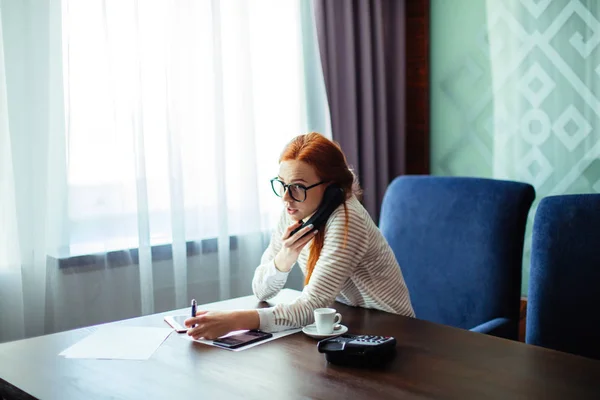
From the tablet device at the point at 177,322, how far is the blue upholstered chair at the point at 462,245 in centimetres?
89

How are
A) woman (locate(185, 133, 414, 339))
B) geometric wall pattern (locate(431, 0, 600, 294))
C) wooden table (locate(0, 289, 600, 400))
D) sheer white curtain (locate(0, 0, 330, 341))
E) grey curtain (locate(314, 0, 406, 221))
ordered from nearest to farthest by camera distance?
wooden table (locate(0, 289, 600, 400)) < woman (locate(185, 133, 414, 339)) < sheer white curtain (locate(0, 0, 330, 341)) < geometric wall pattern (locate(431, 0, 600, 294)) < grey curtain (locate(314, 0, 406, 221))

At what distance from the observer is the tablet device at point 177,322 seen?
1783mm

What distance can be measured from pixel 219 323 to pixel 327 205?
462mm

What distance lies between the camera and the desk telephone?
147 cm

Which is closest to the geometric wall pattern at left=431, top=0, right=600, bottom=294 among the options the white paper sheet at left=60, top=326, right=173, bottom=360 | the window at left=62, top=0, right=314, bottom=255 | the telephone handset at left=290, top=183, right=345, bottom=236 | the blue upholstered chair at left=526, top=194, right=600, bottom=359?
the window at left=62, top=0, right=314, bottom=255

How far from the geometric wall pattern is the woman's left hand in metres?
1.85

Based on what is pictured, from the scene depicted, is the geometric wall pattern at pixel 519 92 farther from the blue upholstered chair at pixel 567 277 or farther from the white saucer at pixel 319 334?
the white saucer at pixel 319 334

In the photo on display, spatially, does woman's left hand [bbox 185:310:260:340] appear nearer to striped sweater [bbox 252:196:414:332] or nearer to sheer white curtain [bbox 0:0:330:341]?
striped sweater [bbox 252:196:414:332]

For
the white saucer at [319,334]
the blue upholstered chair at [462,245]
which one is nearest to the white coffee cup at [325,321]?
the white saucer at [319,334]

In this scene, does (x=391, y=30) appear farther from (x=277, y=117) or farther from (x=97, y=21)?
(x=97, y=21)

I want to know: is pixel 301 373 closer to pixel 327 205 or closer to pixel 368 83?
pixel 327 205

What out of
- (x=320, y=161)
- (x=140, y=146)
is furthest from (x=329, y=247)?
(x=140, y=146)

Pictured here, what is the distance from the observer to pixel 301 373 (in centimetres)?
144

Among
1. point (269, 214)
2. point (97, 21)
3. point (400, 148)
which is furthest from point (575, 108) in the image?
point (97, 21)
